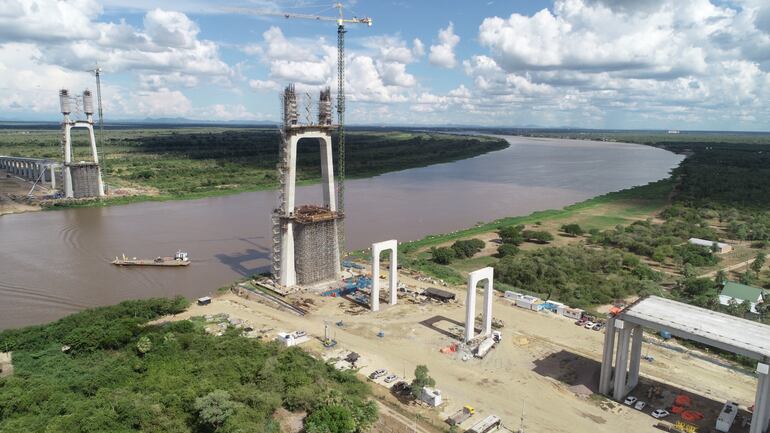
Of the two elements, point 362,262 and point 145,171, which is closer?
point 362,262

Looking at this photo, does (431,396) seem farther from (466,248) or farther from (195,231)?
(195,231)

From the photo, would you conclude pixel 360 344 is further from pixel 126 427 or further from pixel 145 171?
pixel 145 171

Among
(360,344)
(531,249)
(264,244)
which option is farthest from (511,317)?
(264,244)

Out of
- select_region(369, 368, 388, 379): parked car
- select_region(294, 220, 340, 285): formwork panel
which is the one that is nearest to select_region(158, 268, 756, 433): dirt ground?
select_region(369, 368, 388, 379): parked car

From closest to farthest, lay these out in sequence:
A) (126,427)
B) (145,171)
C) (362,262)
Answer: (126,427) → (362,262) → (145,171)

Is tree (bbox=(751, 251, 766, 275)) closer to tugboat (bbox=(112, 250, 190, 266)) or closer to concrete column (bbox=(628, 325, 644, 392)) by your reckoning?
concrete column (bbox=(628, 325, 644, 392))

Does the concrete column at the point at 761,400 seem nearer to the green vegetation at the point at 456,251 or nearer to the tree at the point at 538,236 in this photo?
the green vegetation at the point at 456,251

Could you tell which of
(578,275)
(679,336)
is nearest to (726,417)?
(679,336)
